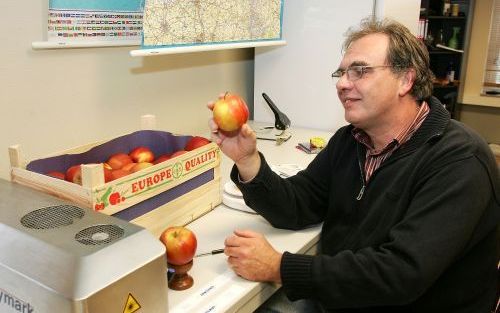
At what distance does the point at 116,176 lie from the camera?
109cm

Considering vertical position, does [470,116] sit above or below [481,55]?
below

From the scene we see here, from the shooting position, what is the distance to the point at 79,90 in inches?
62.3

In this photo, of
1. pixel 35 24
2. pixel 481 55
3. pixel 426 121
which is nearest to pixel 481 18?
pixel 481 55

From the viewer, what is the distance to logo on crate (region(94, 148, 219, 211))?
0.99m

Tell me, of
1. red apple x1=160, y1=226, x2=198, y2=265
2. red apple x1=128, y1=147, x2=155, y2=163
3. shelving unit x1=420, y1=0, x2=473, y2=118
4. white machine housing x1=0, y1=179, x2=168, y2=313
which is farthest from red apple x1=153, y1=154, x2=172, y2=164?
shelving unit x1=420, y1=0, x2=473, y2=118

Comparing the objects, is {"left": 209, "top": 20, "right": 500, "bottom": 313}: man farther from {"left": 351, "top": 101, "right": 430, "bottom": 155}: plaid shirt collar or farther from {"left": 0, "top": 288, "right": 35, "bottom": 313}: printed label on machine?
{"left": 0, "top": 288, "right": 35, "bottom": 313}: printed label on machine

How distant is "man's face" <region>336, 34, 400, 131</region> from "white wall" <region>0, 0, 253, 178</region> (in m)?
0.93

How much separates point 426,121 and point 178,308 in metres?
0.75

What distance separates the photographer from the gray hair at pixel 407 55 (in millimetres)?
1180

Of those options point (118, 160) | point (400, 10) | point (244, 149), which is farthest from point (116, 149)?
point (400, 10)

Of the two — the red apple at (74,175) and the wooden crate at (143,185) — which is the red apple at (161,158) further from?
the red apple at (74,175)

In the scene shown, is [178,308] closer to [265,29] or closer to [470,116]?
[265,29]

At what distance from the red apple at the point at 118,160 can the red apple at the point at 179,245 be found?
0.34 metres

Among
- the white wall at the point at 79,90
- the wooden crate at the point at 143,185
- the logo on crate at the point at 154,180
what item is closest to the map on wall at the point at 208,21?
the white wall at the point at 79,90
